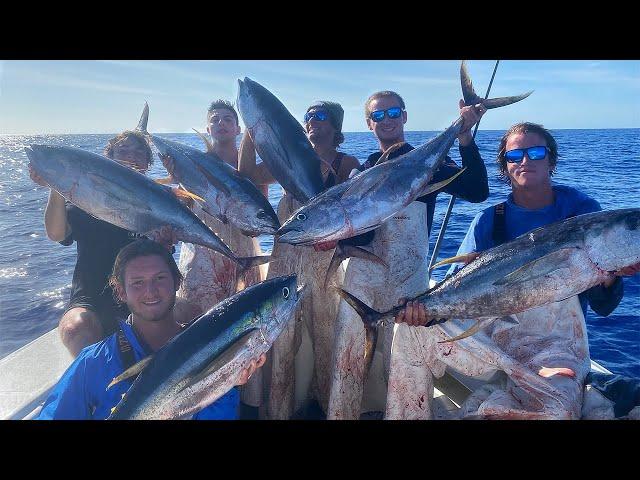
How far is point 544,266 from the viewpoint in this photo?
220cm

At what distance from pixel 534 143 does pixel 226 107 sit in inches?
85.3

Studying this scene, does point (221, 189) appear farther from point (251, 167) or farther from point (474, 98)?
point (474, 98)

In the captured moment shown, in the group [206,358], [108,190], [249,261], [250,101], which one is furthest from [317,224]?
[108,190]

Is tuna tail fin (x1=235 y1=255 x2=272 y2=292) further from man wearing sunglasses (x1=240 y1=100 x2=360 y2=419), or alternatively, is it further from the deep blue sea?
the deep blue sea

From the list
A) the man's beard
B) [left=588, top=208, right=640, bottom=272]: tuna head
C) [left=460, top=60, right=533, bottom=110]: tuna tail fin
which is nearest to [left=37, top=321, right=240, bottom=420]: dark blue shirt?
the man's beard

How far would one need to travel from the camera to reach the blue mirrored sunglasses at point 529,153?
269 centimetres

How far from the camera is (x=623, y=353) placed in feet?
16.7

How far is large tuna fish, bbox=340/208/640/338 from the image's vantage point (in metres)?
2.16

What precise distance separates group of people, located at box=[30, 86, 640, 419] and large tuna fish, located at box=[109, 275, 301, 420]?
12cm

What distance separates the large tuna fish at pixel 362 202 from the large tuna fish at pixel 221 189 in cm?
41

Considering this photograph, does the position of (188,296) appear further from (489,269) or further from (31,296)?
(31,296)

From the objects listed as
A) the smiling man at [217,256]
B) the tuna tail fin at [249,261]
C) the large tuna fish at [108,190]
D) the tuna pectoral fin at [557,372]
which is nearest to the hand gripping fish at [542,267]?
the tuna pectoral fin at [557,372]

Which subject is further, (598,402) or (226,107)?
(226,107)
